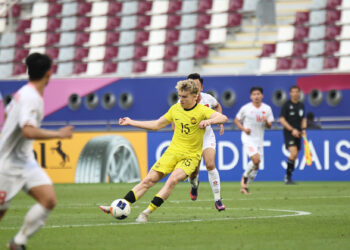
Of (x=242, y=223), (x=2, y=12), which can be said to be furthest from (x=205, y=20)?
(x=242, y=223)

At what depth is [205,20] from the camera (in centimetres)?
3109

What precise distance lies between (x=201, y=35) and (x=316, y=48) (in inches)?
A: 178

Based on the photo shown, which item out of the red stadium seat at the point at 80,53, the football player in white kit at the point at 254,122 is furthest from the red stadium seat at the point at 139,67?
the football player in white kit at the point at 254,122

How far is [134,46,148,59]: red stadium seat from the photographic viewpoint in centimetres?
3147

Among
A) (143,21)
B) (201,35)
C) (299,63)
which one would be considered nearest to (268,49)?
(299,63)

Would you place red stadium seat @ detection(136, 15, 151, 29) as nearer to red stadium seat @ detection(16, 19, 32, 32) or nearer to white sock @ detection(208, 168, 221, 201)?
red stadium seat @ detection(16, 19, 32, 32)

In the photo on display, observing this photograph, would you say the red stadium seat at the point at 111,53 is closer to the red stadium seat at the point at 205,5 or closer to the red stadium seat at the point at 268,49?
the red stadium seat at the point at 205,5

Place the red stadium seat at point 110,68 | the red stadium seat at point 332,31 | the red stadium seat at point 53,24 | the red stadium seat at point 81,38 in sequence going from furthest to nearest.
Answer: the red stadium seat at point 53,24 < the red stadium seat at point 81,38 < the red stadium seat at point 110,68 < the red stadium seat at point 332,31

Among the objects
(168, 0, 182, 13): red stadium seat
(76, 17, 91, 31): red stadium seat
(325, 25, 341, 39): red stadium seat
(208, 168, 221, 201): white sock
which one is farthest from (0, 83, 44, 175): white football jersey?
(76, 17, 91, 31): red stadium seat

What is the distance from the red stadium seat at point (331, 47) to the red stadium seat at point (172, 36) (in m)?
5.83

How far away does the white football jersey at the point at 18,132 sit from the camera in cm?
745

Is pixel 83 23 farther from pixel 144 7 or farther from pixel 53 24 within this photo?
pixel 144 7

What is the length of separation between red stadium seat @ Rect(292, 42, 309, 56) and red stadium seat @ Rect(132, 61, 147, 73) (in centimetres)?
560

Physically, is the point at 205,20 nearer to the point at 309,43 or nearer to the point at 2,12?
the point at 309,43
